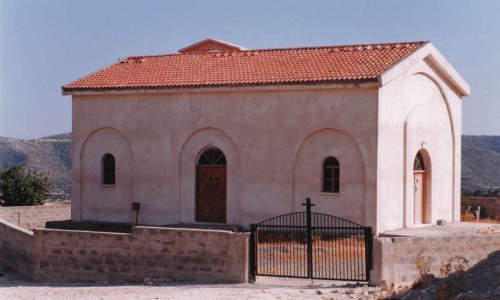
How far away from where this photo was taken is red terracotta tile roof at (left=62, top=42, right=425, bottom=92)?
21.9 metres

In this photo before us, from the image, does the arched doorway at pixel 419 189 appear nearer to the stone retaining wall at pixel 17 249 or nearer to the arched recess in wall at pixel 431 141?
the arched recess in wall at pixel 431 141

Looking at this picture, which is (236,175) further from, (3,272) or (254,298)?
(254,298)

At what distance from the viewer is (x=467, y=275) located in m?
12.2

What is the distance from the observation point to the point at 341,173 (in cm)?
2139

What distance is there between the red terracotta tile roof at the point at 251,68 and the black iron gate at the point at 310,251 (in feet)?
14.4

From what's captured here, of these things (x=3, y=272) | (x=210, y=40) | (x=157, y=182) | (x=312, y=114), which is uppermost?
(x=210, y=40)

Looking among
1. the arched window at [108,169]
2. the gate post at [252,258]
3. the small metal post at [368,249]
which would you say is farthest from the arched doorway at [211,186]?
the small metal post at [368,249]

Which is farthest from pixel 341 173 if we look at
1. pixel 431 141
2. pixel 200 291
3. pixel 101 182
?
pixel 101 182

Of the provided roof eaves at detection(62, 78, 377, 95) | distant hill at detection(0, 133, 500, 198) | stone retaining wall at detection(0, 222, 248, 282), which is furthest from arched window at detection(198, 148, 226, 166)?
distant hill at detection(0, 133, 500, 198)

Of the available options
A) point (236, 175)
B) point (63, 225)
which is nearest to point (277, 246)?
point (236, 175)

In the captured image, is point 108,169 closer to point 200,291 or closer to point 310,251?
point 200,291

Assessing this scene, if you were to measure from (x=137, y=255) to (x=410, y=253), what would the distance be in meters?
6.03

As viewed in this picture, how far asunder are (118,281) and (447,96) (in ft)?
45.3

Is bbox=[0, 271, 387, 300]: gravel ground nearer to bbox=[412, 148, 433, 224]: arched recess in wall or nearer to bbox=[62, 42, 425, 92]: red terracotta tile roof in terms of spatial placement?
bbox=[62, 42, 425, 92]: red terracotta tile roof
